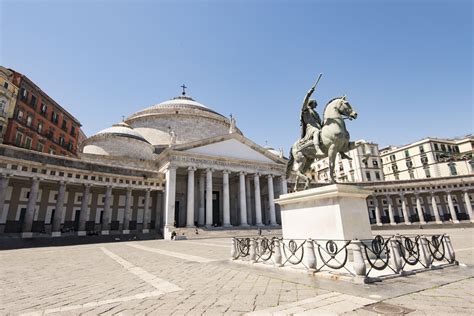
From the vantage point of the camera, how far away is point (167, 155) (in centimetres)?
3081

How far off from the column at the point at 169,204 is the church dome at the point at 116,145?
1127cm

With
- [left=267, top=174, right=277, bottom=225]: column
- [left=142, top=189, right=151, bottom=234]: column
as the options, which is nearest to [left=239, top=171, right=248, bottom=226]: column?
[left=267, top=174, right=277, bottom=225]: column

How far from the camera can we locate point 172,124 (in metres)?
46.4

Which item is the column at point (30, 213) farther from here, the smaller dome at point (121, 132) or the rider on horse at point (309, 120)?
the rider on horse at point (309, 120)

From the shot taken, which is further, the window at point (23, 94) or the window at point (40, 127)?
the window at point (40, 127)

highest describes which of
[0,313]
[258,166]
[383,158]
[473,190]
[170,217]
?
[383,158]

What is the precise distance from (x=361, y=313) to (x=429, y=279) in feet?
9.86

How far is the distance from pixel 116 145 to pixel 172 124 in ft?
38.4

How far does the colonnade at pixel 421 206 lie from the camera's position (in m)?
42.2

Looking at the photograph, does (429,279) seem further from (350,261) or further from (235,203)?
(235,203)

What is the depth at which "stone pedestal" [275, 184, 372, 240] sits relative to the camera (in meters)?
6.61

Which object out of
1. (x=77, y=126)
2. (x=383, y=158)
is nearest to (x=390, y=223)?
(x=383, y=158)

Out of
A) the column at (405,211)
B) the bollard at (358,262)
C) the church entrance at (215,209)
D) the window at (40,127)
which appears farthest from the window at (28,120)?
the column at (405,211)

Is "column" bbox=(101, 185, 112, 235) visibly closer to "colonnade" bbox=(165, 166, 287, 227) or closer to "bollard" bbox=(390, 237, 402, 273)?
"colonnade" bbox=(165, 166, 287, 227)
